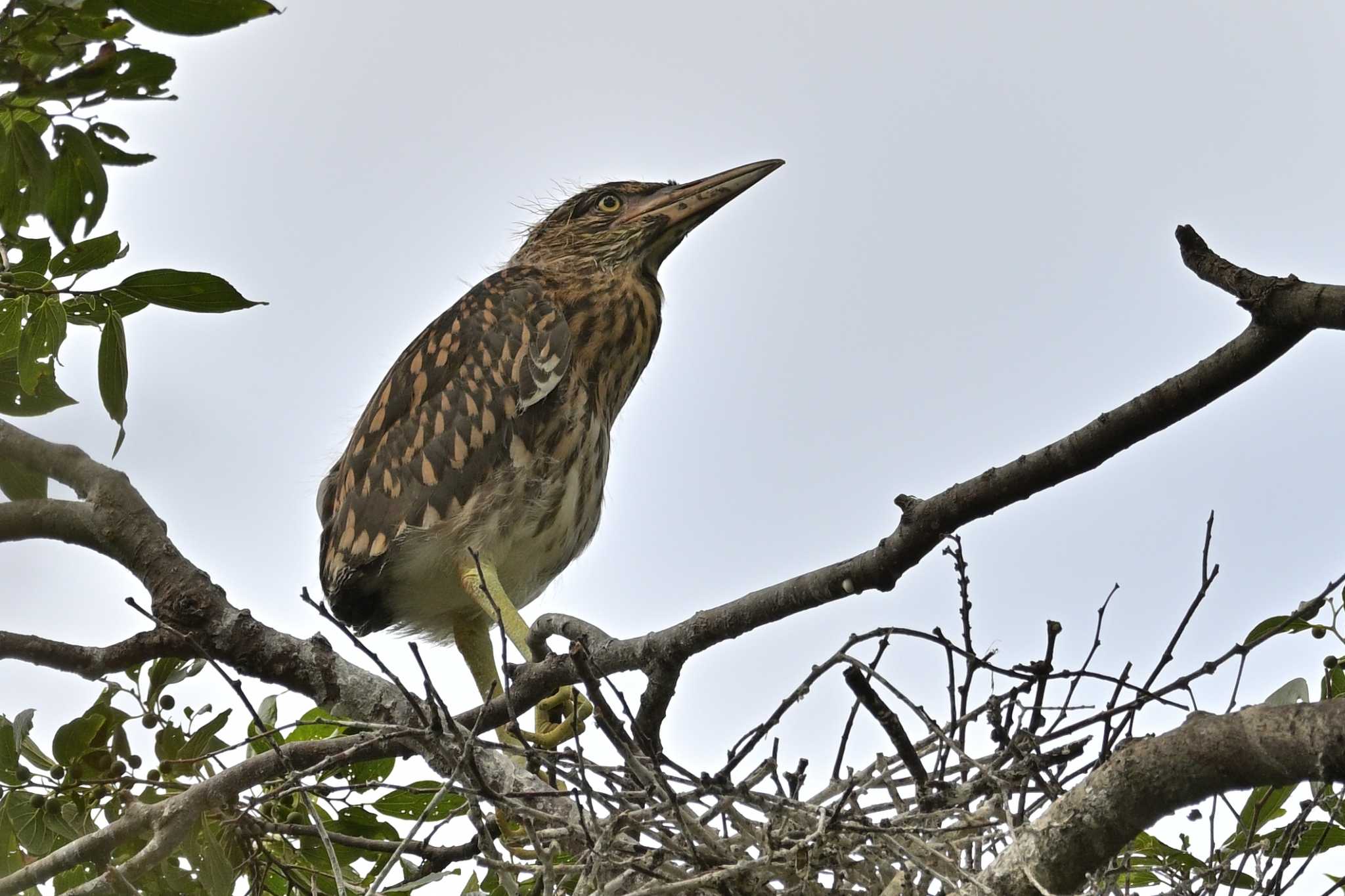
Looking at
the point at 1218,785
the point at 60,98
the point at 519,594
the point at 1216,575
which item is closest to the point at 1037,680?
the point at 1216,575

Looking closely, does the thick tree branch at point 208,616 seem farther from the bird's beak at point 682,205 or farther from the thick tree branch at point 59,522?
the bird's beak at point 682,205

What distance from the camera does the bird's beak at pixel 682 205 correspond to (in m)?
4.94

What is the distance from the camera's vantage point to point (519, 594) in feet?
15.1

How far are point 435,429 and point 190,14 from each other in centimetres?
274

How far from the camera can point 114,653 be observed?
3088mm

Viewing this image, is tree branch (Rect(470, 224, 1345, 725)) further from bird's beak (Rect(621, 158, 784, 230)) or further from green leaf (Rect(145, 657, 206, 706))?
bird's beak (Rect(621, 158, 784, 230))

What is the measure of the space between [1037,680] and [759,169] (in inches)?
105

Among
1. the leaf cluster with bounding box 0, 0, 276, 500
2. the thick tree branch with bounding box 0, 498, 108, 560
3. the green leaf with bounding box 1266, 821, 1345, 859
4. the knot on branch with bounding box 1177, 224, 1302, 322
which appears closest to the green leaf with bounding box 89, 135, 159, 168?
the leaf cluster with bounding box 0, 0, 276, 500

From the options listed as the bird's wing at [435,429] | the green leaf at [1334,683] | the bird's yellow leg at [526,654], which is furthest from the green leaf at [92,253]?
the green leaf at [1334,683]

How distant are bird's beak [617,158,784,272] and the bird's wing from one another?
0.55 metres

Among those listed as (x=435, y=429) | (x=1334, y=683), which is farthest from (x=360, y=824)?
(x=1334, y=683)

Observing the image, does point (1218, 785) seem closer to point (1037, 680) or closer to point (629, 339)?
point (1037, 680)

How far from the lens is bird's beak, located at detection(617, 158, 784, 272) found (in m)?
4.94

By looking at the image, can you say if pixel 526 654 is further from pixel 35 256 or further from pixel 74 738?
pixel 35 256
